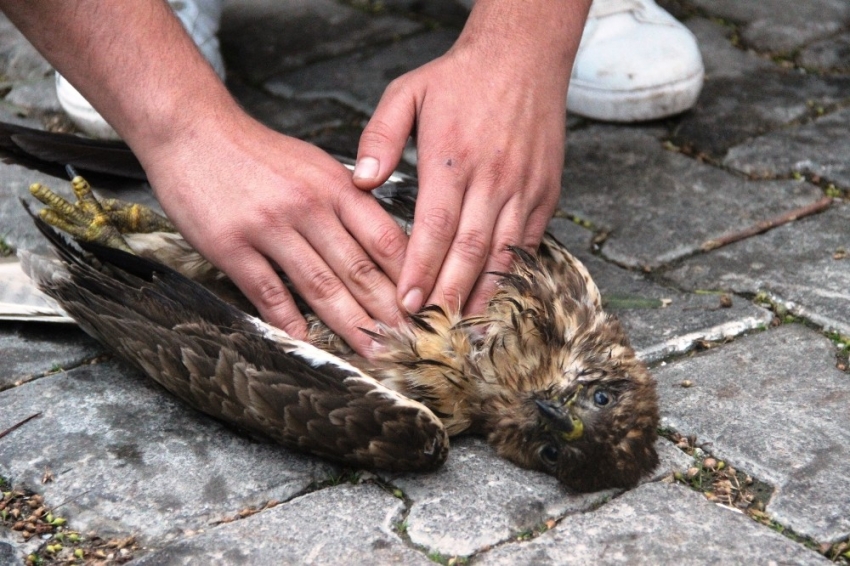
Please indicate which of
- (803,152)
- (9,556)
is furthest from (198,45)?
(9,556)

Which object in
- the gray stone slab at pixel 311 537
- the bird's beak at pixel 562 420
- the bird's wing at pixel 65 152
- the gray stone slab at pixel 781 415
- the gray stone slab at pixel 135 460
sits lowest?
the gray stone slab at pixel 781 415

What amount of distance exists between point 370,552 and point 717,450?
3.36 ft

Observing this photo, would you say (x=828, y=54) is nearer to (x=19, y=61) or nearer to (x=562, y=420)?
(x=562, y=420)

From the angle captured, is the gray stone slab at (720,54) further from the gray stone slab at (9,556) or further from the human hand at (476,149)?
the gray stone slab at (9,556)

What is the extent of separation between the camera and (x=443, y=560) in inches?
105

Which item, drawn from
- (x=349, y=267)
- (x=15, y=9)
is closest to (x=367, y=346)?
(x=349, y=267)

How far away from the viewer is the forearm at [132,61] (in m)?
3.20

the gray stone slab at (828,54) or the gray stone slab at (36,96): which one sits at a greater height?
the gray stone slab at (36,96)

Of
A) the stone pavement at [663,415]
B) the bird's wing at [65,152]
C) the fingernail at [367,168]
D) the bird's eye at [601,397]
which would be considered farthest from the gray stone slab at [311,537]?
the bird's wing at [65,152]

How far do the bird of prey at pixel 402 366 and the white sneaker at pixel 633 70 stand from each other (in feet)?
5.58

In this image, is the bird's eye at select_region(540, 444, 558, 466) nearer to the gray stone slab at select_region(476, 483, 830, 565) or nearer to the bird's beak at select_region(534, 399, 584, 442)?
the bird's beak at select_region(534, 399, 584, 442)

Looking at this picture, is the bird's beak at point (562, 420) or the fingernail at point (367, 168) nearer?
the bird's beak at point (562, 420)

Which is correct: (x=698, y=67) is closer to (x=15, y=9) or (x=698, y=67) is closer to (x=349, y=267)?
(x=349, y=267)

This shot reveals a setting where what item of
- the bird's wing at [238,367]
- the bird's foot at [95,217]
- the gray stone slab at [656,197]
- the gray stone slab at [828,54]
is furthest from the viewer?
the gray stone slab at [828,54]
